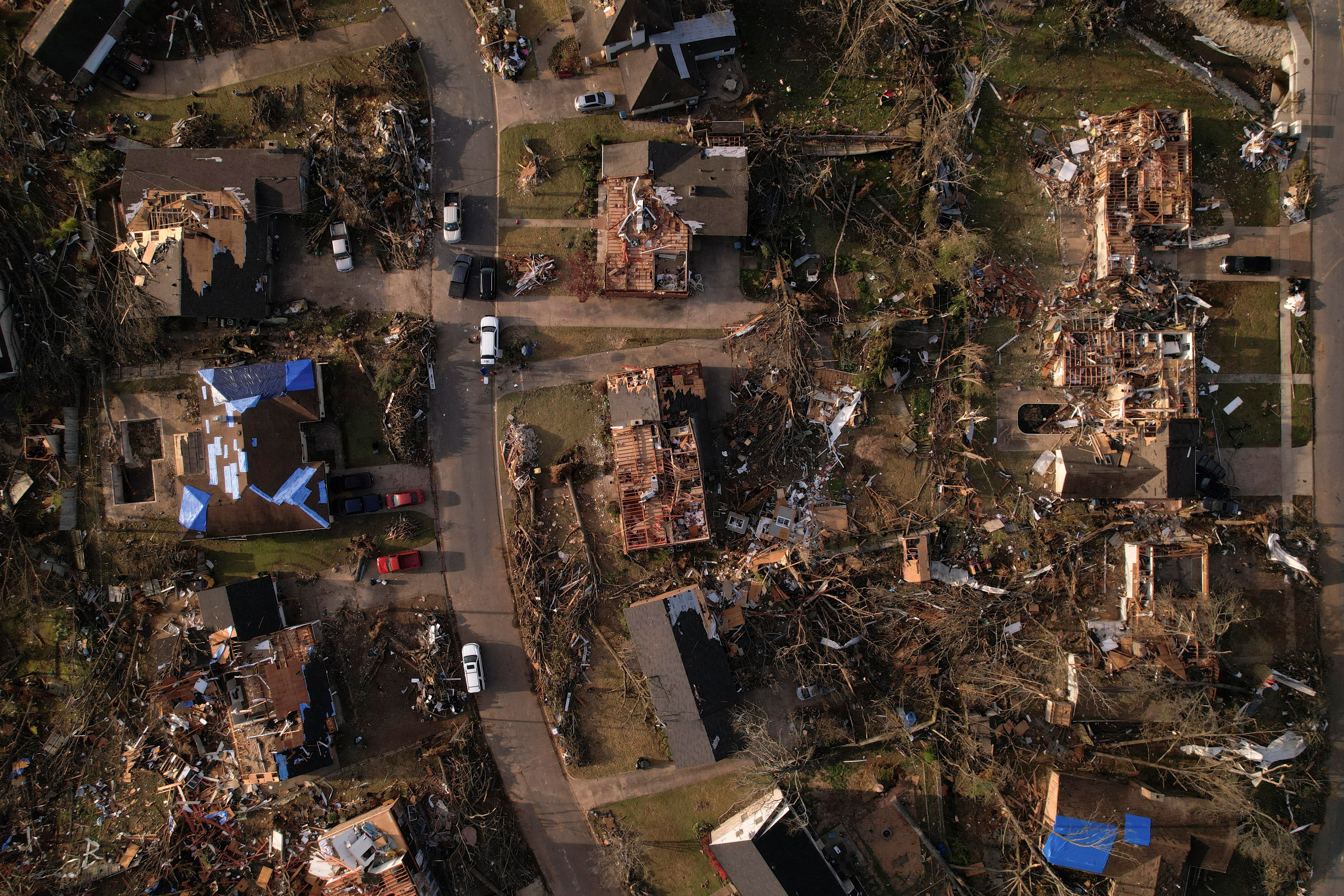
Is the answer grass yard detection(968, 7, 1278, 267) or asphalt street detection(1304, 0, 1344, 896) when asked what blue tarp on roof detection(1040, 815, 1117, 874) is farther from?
grass yard detection(968, 7, 1278, 267)

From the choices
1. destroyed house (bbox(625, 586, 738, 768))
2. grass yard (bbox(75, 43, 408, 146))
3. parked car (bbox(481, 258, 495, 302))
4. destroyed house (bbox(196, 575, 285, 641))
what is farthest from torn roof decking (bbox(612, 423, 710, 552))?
grass yard (bbox(75, 43, 408, 146))

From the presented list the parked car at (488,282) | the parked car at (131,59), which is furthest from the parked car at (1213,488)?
the parked car at (131,59)

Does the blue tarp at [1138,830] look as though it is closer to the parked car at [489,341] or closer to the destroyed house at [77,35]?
the parked car at [489,341]

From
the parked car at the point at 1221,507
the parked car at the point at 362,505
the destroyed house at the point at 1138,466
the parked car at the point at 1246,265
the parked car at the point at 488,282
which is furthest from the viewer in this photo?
the parked car at the point at 1246,265

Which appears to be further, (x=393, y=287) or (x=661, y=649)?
(x=393, y=287)

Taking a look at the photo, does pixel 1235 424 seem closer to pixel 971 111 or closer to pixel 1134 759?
pixel 1134 759

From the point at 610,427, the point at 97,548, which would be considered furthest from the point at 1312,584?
the point at 97,548

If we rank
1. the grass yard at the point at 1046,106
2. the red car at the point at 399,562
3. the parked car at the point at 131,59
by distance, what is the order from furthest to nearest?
the grass yard at the point at 1046,106
the parked car at the point at 131,59
the red car at the point at 399,562
